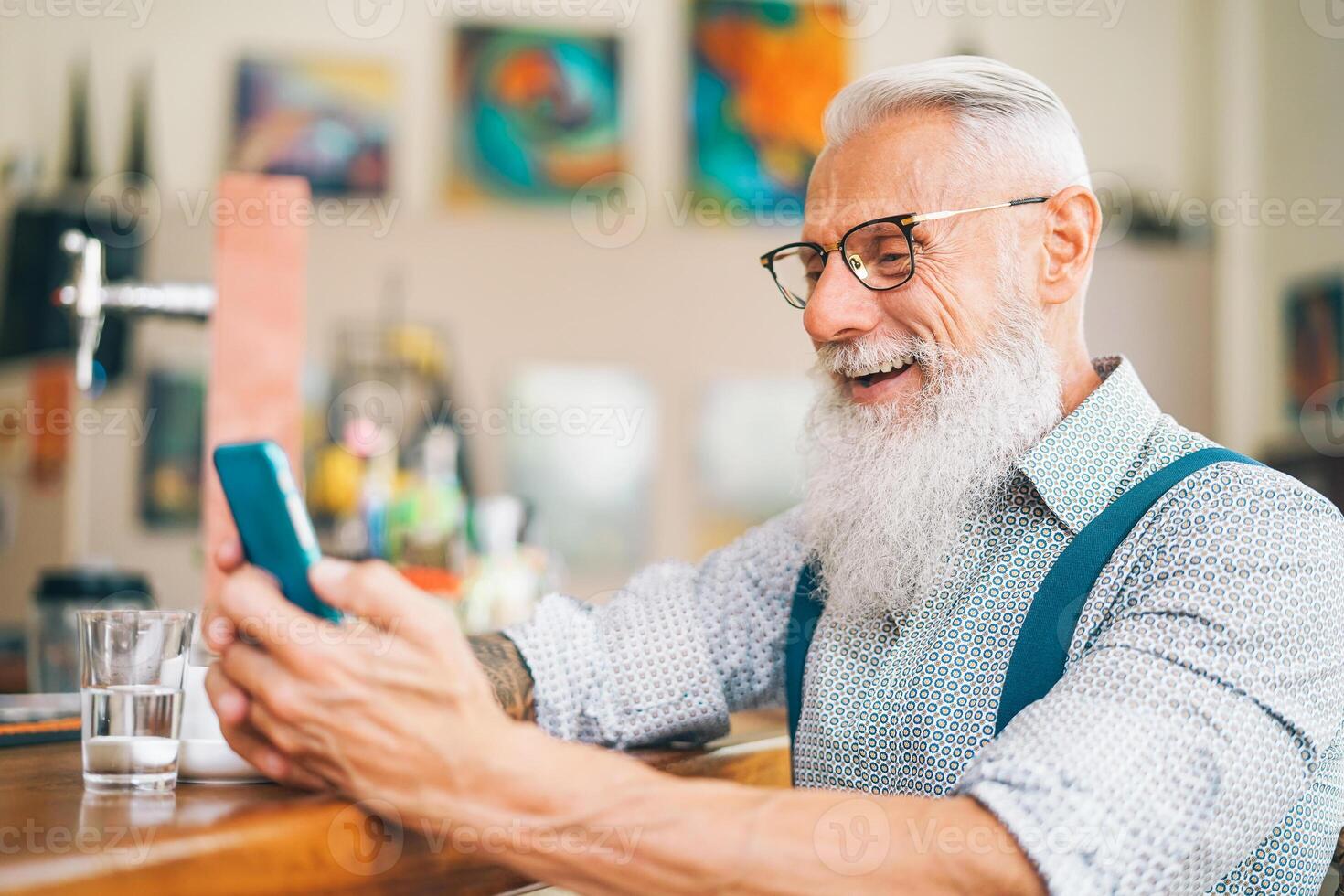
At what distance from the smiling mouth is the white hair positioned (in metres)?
0.20

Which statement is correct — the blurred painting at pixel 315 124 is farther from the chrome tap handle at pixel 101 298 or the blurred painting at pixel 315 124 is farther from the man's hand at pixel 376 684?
the man's hand at pixel 376 684

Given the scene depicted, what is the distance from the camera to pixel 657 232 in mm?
4766

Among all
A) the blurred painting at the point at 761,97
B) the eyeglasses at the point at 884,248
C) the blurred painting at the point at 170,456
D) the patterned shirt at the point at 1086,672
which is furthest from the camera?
the blurred painting at the point at 761,97

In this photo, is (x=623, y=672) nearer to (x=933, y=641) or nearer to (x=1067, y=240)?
(x=933, y=641)

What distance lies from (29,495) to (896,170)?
2779 mm

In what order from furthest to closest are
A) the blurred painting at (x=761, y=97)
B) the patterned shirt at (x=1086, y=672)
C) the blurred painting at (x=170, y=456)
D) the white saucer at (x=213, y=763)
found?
the blurred painting at (x=761, y=97)
the blurred painting at (x=170, y=456)
the white saucer at (x=213, y=763)
the patterned shirt at (x=1086, y=672)

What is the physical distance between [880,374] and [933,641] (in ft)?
0.99

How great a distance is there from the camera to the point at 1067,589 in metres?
1.01

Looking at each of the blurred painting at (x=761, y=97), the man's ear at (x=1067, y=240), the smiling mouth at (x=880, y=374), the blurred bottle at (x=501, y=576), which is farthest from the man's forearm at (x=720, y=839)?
the blurred painting at (x=761, y=97)

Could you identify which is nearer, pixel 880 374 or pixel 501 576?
pixel 880 374

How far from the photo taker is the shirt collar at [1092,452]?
1.07m

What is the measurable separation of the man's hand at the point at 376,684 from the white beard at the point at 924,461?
498 millimetres

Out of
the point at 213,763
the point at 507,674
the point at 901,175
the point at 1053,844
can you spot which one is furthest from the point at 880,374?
the point at 213,763

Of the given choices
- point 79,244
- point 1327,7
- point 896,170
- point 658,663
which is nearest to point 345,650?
point 658,663
